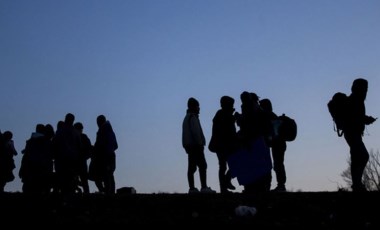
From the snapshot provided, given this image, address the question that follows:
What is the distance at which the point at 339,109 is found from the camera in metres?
10.1

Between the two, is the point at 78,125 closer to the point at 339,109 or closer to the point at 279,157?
the point at 279,157

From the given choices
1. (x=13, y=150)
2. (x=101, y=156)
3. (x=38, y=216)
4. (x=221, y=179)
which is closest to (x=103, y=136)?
(x=101, y=156)

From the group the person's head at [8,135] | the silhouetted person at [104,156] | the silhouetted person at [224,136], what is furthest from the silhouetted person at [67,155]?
the silhouetted person at [224,136]

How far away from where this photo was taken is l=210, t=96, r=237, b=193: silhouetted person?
35.4ft

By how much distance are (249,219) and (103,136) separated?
19.3ft

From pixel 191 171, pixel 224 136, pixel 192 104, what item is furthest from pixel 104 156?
pixel 224 136

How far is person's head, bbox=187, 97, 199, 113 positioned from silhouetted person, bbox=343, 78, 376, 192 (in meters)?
3.41

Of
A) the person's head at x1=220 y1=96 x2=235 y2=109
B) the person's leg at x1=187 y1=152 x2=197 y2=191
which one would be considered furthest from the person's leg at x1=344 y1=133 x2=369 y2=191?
the person's leg at x1=187 y1=152 x2=197 y2=191

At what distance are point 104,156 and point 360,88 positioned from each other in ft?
19.7

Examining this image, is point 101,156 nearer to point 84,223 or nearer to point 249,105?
point 249,105

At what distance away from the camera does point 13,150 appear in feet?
44.6

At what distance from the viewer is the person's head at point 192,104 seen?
1203 cm

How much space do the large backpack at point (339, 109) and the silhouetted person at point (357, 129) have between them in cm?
8

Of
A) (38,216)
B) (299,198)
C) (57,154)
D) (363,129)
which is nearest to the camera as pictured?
(38,216)
